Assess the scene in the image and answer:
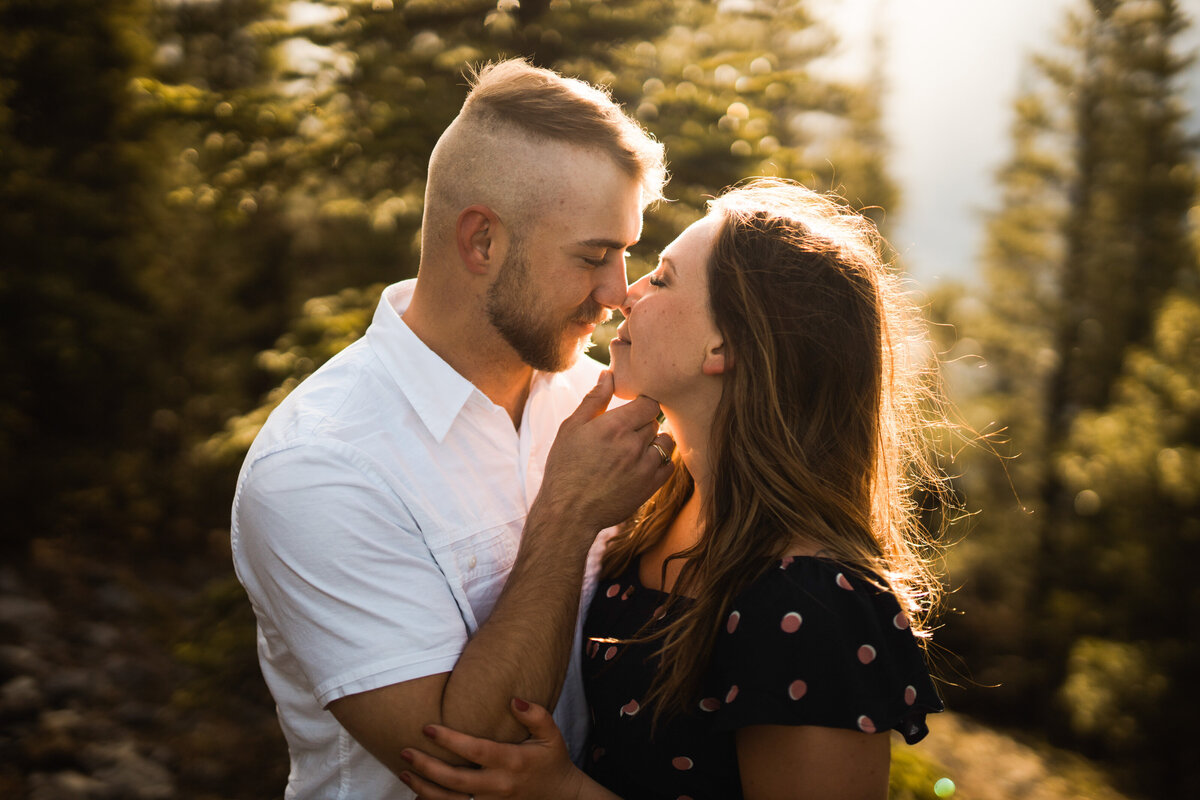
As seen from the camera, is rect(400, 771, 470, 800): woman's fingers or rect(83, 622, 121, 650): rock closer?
rect(400, 771, 470, 800): woman's fingers

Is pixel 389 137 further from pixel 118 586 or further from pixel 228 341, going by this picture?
pixel 228 341

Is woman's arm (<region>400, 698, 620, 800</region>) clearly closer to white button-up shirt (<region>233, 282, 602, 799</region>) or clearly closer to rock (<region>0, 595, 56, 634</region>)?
white button-up shirt (<region>233, 282, 602, 799</region>)

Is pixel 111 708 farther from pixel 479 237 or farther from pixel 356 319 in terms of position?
pixel 479 237

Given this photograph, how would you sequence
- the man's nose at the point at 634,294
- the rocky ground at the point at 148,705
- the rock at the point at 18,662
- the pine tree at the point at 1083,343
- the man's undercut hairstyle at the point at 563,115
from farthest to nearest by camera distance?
1. the pine tree at the point at 1083,343
2. the rock at the point at 18,662
3. the rocky ground at the point at 148,705
4. the man's undercut hairstyle at the point at 563,115
5. the man's nose at the point at 634,294

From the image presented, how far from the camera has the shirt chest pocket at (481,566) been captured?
2164 millimetres

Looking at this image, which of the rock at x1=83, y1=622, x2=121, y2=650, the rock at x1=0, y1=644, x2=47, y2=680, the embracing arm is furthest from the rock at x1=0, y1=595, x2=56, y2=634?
the embracing arm

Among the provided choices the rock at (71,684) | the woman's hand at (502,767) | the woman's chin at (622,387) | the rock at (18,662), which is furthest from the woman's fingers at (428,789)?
the rock at (18,662)

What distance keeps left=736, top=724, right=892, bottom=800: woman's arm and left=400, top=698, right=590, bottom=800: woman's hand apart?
1.47 ft

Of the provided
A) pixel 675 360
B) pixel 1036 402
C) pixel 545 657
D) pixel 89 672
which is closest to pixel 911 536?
pixel 675 360

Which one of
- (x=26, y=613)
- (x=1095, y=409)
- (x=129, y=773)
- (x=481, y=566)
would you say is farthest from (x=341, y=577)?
(x=1095, y=409)

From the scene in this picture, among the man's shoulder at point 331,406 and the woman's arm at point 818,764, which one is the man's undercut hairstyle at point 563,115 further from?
the woman's arm at point 818,764

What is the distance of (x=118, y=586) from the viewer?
335 inches

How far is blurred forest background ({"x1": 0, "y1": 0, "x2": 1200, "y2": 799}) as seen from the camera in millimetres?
4254

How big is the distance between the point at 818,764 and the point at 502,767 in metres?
0.67
